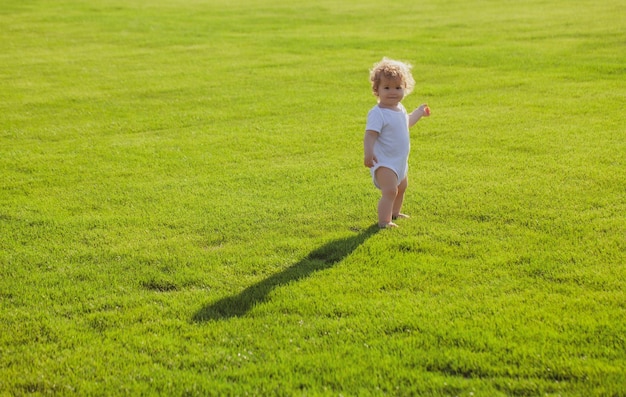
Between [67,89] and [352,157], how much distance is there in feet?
22.2

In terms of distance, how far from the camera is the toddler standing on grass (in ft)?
21.4

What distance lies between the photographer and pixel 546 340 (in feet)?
15.0

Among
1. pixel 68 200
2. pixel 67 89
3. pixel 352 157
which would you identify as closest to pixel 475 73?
pixel 352 157

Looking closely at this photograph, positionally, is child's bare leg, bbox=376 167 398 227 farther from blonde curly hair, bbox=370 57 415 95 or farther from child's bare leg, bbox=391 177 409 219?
blonde curly hair, bbox=370 57 415 95

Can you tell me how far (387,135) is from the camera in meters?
6.63

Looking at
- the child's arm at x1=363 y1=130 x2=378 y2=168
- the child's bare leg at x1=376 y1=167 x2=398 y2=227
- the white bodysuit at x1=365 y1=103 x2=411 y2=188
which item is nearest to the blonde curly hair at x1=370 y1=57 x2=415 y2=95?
the white bodysuit at x1=365 y1=103 x2=411 y2=188

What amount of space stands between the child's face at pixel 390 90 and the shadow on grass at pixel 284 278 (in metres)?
1.12

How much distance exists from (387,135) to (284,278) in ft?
5.71

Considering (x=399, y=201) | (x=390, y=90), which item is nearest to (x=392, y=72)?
(x=390, y=90)

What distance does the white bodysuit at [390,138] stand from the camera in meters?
6.58

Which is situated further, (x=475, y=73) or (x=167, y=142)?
(x=475, y=73)

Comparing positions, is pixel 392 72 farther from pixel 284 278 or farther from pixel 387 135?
pixel 284 278

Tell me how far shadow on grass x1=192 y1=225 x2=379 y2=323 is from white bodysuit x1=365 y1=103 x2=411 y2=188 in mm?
576

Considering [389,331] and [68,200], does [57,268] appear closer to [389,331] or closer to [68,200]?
[68,200]
